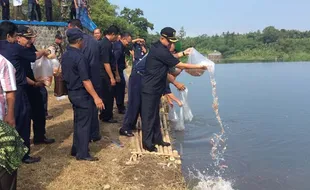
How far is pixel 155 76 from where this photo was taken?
4.65 meters

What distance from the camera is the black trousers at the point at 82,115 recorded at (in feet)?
14.1

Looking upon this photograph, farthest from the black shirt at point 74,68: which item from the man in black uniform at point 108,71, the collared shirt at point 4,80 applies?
the man in black uniform at point 108,71

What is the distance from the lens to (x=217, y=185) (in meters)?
5.17

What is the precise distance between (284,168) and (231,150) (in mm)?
1185

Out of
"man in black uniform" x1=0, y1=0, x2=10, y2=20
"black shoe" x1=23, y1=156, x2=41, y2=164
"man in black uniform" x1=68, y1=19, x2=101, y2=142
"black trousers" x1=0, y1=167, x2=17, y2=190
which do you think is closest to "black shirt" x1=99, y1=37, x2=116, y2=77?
"man in black uniform" x1=68, y1=19, x2=101, y2=142

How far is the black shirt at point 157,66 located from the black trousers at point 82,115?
78 cm

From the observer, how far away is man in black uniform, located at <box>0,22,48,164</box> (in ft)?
12.9

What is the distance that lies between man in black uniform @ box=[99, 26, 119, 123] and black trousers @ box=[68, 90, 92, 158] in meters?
1.62

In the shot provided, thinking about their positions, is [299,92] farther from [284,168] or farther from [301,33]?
[301,33]

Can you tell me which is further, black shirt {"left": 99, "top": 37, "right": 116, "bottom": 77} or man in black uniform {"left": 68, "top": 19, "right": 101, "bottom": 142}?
black shirt {"left": 99, "top": 37, "right": 116, "bottom": 77}

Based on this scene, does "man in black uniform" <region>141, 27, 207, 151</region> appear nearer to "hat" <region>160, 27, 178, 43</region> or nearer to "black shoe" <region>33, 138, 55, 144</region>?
"hat" <region>160, 27, 178, 43</region>

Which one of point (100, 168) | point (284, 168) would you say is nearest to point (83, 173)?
point (100, 168)

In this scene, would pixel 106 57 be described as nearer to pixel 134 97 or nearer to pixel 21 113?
pixel 134 97

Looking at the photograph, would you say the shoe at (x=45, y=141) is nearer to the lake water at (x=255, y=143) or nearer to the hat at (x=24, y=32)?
the hat at (x=24, y=32)
